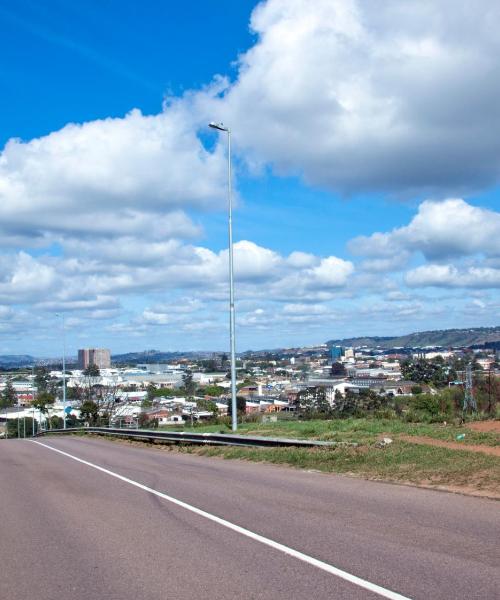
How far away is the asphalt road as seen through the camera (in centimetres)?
638

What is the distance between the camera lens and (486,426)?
18609 millimetres

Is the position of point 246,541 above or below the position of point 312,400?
above

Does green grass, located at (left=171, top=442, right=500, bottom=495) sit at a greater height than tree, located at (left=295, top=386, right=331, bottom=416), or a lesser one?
greater

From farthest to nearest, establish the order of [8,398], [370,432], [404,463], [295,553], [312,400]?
[8,398] < [312,400] < [370,432] < [404,463] < [295,553]

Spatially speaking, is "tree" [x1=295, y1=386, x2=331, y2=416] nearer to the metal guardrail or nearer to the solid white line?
the metal guardrail

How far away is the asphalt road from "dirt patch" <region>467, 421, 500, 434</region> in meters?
5.81

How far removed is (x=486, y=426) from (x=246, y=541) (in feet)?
40.0

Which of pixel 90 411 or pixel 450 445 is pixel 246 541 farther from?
pixel 90 411

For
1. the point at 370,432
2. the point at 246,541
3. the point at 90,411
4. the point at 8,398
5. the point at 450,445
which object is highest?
the point at 246,541

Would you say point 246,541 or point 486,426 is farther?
point 486,426

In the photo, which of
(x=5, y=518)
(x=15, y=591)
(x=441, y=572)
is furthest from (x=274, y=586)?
(x=5, y=518)

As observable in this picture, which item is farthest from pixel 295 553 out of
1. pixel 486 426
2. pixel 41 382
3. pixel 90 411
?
pixel 41 382

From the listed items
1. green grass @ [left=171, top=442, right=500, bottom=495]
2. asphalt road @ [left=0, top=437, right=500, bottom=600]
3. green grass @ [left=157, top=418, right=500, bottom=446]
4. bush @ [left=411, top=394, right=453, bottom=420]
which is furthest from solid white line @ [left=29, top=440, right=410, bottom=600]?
bush @ [left=411, top=394, right=453, bottom=420]

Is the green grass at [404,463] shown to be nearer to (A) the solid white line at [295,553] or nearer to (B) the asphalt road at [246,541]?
(B) the asphalt road at [246,541]
